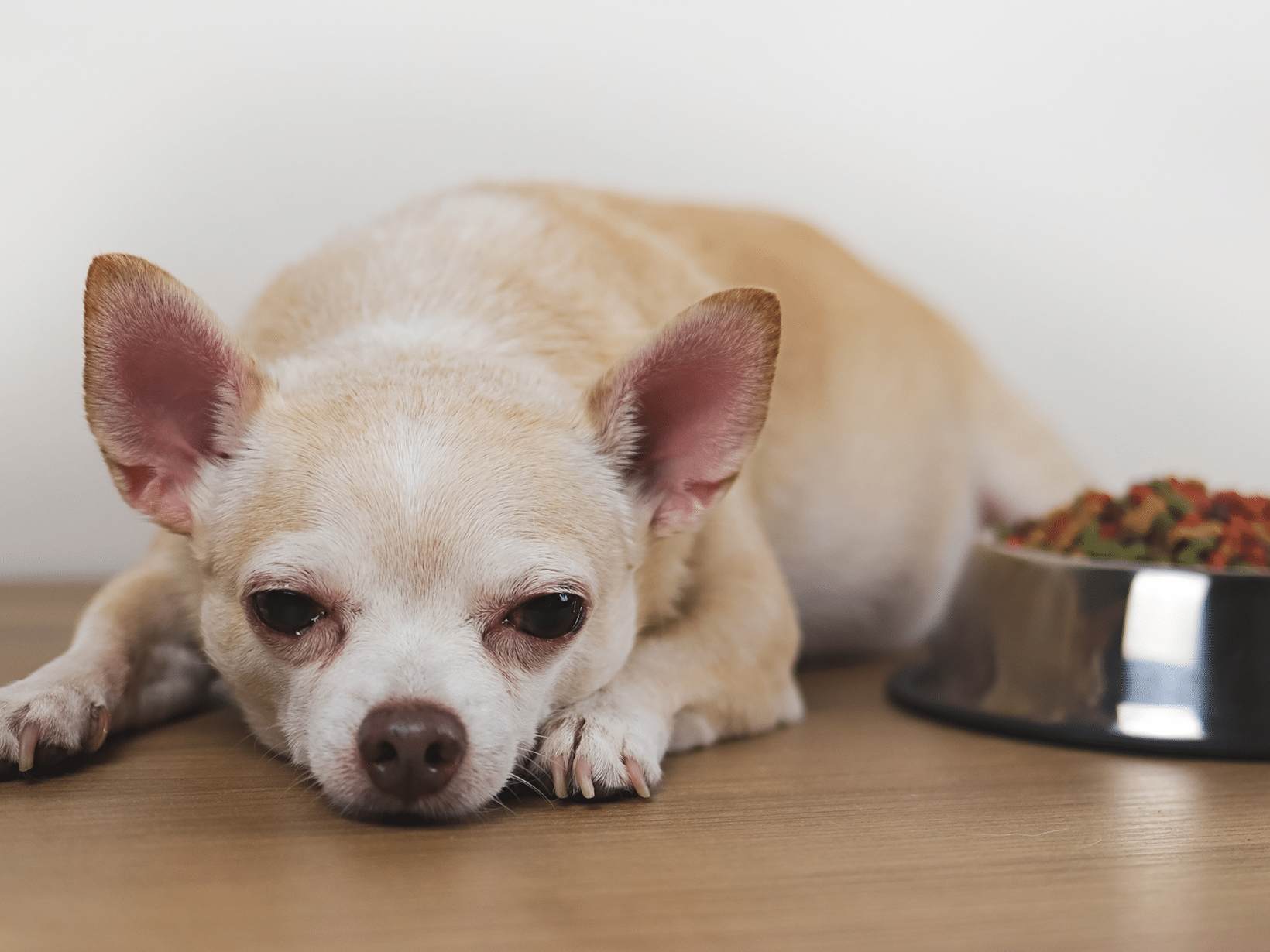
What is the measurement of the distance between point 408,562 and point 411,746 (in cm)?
22

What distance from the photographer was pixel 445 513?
1.46 m

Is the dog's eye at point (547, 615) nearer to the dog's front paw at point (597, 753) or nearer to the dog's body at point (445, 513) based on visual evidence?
the dog's body at point (445, 513)

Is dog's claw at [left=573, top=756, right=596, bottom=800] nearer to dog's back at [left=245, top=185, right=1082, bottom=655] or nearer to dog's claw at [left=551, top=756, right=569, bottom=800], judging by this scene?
dog's claw at [left=551, top=756, right=569, bottom=800]

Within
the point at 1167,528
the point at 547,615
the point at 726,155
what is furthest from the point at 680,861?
the point at 726,155

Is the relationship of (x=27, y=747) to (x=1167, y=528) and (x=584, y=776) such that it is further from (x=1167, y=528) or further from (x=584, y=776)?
(x=1167, y=528)

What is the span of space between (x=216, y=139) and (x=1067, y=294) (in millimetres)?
2585

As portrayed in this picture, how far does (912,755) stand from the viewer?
72.7 inches

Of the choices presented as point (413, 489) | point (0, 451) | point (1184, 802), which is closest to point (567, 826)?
point (413, 489)

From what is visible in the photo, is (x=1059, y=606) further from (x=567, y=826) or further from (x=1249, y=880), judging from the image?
(x=567, y=826)

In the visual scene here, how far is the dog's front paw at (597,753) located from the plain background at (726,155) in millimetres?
2099

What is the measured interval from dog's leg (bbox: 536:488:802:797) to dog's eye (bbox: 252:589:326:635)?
0.36 metres

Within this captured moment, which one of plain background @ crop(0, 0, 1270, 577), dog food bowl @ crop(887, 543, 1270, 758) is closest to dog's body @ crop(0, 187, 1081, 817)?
dog food bowl @ crop(887, 543, 1270, 758)

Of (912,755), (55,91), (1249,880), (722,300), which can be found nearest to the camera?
(1249,880)

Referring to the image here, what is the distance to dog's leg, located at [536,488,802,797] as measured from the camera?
5.13ft
